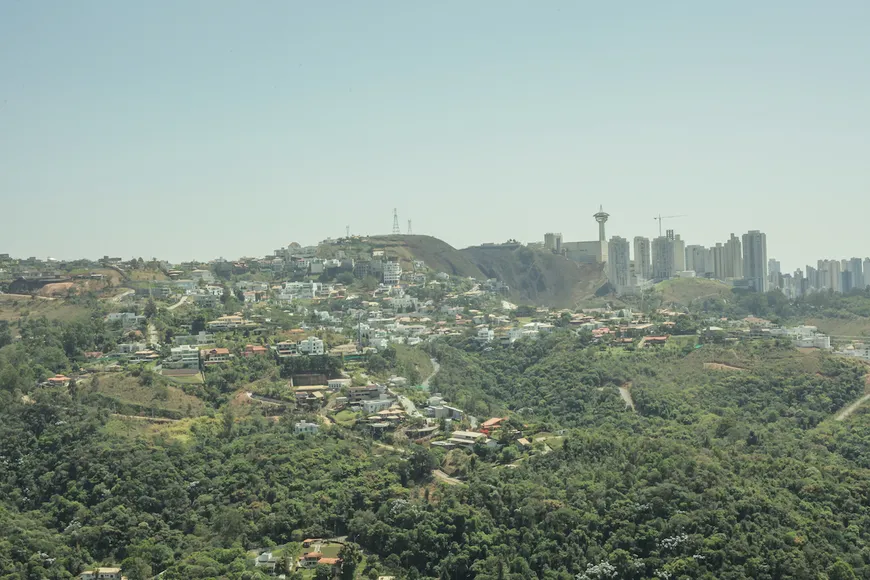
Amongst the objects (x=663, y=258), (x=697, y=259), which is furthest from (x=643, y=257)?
(x=697, y=259)

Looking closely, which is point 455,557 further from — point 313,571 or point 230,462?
point 230,462

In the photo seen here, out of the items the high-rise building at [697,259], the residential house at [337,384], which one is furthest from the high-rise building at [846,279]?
the residential house at [337,384]

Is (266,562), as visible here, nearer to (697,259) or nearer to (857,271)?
(697,259)

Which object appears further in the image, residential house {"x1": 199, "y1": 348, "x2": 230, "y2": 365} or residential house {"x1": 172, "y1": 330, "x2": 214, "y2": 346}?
residential house {"x1": 172, "y1": 330, "x2": 214, "y2": 346}

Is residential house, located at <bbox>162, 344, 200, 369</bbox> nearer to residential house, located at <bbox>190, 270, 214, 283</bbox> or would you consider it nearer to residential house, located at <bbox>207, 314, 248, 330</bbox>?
residential house, located at <bbox>207, 314, 248, 330</bbox>

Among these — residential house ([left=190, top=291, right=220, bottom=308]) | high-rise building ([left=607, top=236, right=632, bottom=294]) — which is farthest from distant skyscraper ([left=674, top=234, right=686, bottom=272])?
residential house ([left=190, top=291, right=220, bottom=308])

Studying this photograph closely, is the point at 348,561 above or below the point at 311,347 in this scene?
below
